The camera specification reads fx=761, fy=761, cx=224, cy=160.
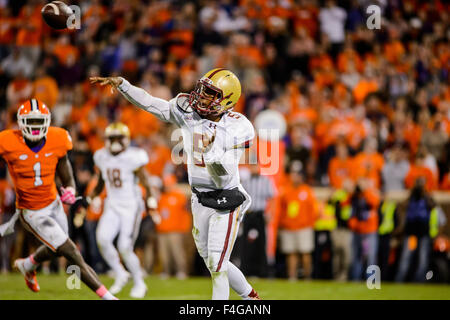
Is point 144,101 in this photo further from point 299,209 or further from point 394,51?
point 394,51

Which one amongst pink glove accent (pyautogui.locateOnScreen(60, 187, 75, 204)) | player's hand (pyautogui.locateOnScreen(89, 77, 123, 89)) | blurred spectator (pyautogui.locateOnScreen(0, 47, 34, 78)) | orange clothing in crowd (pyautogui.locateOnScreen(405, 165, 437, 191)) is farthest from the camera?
blurred spectator (pyautogui.locateOnScreen(0, 47, 34, 78))

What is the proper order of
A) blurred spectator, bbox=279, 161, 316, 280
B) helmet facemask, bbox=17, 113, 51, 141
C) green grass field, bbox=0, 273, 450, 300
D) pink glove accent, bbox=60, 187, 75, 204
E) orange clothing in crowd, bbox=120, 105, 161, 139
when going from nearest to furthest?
helmet facemask, bbox=17, 113, 51, 141
pink glove accent, bbox=60, 187, 75, 204
green grass field, bbox=0, 273, 450, 300
blurred spectator, bbox=279, 161, 316, 280
orange clothing in crowd, bbox=120, 105, 161, 139

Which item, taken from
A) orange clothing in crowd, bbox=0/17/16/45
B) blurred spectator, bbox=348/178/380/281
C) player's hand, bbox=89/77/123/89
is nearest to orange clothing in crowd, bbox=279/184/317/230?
blurred spectator, bbox=348/178/380/281

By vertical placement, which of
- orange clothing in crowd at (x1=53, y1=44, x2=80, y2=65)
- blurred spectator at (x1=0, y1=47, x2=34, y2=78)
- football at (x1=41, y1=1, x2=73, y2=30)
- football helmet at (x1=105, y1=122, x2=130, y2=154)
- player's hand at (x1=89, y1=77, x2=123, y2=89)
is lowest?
football helmet at (x1=105, y1=122, x2=130, y2=154)

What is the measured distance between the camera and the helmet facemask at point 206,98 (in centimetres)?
566

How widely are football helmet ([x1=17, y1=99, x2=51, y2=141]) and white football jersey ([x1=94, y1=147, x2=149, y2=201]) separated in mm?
2187

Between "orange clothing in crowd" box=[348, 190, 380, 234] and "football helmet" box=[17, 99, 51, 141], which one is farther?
"orange clothing in crowd" box=[348, 190, 380, 234]

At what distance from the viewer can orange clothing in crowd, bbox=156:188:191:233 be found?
11016 mm

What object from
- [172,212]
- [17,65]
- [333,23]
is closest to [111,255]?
[172,212]

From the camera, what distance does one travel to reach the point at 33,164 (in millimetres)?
6535

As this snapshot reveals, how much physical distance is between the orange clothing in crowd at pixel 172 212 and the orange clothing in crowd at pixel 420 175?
3.21 meters

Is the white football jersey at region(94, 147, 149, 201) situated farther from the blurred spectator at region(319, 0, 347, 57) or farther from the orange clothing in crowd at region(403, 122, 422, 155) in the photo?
the blurred spectator at region(319, 0, 347, 57)

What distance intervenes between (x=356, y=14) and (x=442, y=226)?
4.93 m

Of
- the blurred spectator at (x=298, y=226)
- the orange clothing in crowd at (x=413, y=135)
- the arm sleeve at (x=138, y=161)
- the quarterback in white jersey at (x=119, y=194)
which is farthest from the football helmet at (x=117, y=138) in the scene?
the orange clothing in crowd at (x=413, y=135)
